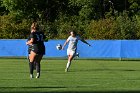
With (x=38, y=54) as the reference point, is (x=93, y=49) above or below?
below

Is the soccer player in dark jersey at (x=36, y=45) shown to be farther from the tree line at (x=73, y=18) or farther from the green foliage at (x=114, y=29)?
the green foliage at (x=114, y=29)

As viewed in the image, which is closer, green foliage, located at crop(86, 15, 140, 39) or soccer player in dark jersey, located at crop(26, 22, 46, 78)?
soccer player in dark jersey, located at crop(26, 22, 46, 78)

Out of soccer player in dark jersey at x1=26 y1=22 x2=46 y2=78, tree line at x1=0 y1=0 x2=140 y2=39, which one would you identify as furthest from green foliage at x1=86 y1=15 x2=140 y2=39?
soccer player in dark jersey at x1=26 y1=22 x2=46 y2=78

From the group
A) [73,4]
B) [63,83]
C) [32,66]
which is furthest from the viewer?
[73,4]

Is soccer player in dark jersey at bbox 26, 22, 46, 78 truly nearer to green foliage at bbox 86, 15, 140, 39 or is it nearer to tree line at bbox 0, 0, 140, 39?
tree line at bbox 0, 0, 140, 39

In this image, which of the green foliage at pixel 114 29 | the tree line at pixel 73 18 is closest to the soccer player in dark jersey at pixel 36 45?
the tree line at pixel 73 18

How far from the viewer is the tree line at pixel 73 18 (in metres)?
52.1

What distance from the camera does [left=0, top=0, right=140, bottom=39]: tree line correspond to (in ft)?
171

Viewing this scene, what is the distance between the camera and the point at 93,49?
39.4 metres

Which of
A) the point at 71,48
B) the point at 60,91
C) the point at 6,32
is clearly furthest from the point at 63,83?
the point at 6,32

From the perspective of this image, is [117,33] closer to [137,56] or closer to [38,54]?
[137,56]

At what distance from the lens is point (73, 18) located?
196ft

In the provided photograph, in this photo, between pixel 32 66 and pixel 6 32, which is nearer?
pixel 32 66

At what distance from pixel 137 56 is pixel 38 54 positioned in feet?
66.7
